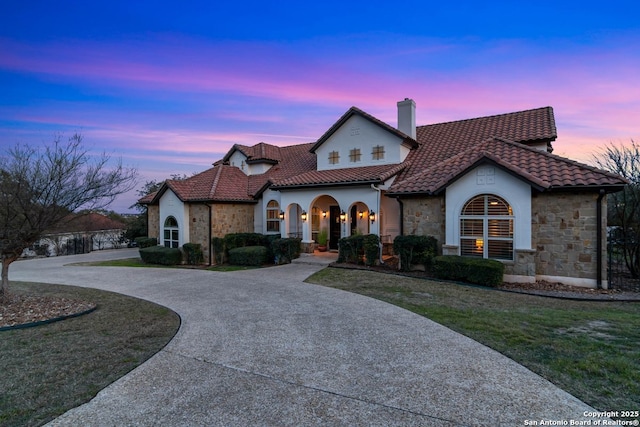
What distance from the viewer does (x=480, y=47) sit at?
14.2 metres

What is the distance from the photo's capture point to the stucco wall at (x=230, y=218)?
17312 mm

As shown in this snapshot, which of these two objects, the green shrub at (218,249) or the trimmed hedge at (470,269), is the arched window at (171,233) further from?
the trimmed hedge at (470,269)

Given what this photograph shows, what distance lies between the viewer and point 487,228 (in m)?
11.3

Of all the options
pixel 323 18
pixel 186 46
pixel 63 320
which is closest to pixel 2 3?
pixel 186 46

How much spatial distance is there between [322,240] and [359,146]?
18.3 feet

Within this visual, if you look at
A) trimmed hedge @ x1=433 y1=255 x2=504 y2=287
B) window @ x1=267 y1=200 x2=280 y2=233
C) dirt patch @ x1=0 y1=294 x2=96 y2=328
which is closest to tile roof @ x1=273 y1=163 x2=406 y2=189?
window @ x1=267 y1=200 x2=280 y2=233

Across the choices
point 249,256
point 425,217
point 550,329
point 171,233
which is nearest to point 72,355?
point 550,329

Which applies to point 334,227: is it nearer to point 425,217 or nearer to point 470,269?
point 425,217

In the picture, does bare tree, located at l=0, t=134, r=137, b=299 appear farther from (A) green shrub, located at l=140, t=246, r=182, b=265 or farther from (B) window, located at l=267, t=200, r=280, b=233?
(B) window, located at l=267, t=200, r=280, b=233

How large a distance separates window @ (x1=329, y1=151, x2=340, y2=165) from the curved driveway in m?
11.3

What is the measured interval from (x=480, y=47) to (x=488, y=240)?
8.96 m

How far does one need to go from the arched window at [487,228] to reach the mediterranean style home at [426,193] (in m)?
0.03

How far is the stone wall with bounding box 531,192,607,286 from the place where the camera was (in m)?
10.0

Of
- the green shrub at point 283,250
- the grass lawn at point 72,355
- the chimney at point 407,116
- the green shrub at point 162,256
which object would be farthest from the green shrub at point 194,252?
the chimney at point 407,116
